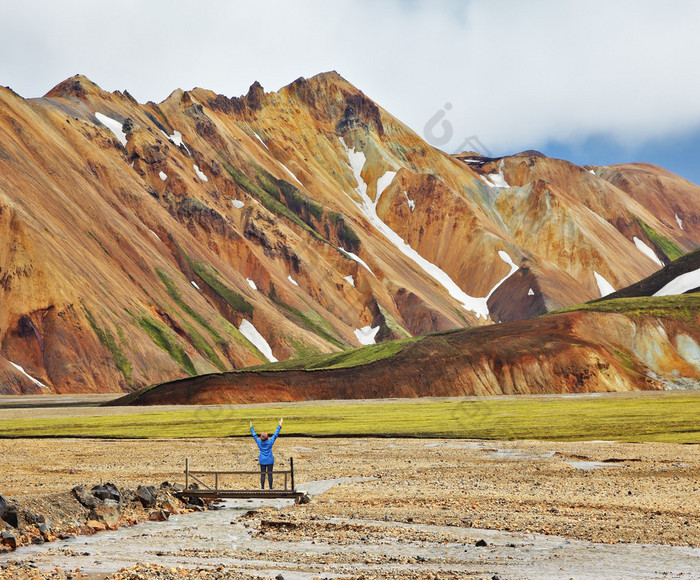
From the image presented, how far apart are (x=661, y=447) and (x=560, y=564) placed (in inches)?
1033

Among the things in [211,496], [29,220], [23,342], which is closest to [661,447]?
[211,496]

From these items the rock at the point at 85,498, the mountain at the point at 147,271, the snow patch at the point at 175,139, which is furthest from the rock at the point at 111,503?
the snow patch at the point at 175,139

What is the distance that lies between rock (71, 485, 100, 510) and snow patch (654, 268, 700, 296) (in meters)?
123

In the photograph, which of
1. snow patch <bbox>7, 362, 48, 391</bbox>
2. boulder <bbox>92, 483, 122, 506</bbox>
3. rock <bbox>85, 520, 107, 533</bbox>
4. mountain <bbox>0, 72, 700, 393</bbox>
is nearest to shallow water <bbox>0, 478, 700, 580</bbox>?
rock <bbox>85, 520, 107, 533</bbox>

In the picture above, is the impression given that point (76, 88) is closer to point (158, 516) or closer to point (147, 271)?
point (147, 271)

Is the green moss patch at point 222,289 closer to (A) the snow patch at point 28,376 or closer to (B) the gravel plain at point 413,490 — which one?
(A) the snow patch at point 28,376

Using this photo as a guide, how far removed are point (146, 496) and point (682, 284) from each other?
12471 cm

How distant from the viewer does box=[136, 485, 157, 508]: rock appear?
26.0 m

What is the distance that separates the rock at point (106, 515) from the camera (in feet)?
77.6

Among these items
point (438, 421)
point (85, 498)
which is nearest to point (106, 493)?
point (85, 498)

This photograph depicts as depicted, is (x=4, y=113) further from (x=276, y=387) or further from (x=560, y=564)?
(x=560, y=564)

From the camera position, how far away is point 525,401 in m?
87.7

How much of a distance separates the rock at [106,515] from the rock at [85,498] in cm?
17

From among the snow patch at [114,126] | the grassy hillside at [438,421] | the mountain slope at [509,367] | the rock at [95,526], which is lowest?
the rock at [95,526]
